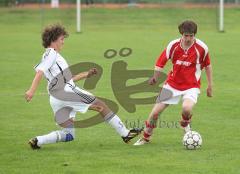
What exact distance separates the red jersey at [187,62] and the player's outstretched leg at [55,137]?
1.63 meters

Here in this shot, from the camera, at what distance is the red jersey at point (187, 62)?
10.6 meters

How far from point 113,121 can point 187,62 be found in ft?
4.45

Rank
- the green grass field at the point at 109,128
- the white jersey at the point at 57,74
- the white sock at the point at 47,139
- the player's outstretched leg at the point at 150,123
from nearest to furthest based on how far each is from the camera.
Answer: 1. the green grass field at the point at 109,128
2. the white jersey at the point at 57,74
3. the white sock at the point at 47,139
4. the player's outstretched leg at the point at 150,123

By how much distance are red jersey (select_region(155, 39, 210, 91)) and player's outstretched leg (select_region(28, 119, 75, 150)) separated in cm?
163

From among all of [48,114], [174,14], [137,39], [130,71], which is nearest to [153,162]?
[48,114]

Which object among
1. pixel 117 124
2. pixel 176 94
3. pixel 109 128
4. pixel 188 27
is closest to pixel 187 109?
pixel 176 94

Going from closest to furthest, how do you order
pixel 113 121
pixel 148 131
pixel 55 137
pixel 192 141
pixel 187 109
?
pixel 192 141 → pixel 55 137 → pixel 187 109 → pixel 113 121 → pixel 148 131

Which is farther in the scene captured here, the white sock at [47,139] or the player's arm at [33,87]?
the white sock at [47,139]

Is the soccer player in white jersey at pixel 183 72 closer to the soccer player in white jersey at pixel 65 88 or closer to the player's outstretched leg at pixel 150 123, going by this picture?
the player's outstretched leg at pixel 150 123

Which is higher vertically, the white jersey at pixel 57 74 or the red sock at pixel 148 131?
the white jersey at pixel 57 74

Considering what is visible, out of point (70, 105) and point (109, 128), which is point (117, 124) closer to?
point (70, 105)

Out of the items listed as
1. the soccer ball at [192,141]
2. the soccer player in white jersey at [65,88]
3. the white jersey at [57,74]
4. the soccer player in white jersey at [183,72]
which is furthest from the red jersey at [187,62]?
the white jersey at [57,74]

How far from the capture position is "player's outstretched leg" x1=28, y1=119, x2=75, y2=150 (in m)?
10.2

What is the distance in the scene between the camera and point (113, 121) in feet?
34.8
